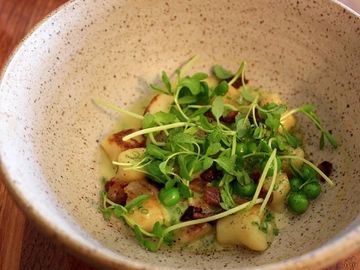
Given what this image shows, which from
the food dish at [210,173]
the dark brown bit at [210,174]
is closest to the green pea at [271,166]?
the food dish at [210,173]

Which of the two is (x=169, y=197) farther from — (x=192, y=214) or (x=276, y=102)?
(x=276, y=102)

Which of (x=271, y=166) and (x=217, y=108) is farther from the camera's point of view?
(x=217, y=108)

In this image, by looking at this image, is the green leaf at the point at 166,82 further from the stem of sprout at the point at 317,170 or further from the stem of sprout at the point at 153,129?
the stem of sprout at the point at 317,170

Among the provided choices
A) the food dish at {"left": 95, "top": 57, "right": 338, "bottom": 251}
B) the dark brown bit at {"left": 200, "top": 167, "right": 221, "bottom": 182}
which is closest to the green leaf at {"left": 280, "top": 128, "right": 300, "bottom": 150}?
the food dish at {"left": 95, "top": 57, "right": 338, "bottom": 251}

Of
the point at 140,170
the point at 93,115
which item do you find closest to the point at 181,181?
the point at 140,170

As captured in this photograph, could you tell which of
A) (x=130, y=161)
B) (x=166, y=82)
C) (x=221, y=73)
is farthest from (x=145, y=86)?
(x=130, y=161)

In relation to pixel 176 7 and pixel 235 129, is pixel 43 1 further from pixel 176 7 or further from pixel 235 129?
pixel 235 129
